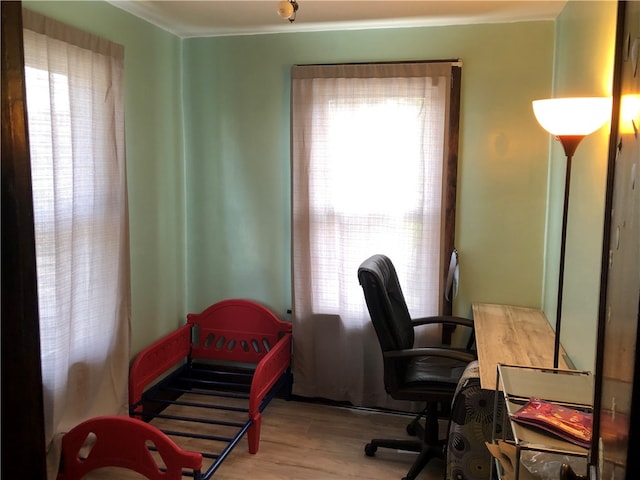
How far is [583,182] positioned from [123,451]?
2275 millimetres

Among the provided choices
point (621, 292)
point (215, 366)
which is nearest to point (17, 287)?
point (621, 292)

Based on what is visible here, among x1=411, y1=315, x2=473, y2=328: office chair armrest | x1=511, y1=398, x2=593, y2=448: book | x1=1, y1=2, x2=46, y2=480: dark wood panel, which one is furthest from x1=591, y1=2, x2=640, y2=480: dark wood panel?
x1=411, y1=315, x2=473, y2=328: office chair armrest

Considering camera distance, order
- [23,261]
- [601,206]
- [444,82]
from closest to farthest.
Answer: [23,261], [601,206], [444,82]

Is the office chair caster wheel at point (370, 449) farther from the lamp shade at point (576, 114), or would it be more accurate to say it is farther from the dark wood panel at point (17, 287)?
the dark wood panel at point (17, 287)

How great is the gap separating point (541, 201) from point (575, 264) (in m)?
0.83

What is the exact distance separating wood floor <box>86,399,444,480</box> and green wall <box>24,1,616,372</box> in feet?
2.27

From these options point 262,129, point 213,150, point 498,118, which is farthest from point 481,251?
point 213,150

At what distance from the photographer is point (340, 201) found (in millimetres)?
3324

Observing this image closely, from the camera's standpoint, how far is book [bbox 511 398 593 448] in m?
1.49

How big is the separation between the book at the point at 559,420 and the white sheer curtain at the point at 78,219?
1.94 meters

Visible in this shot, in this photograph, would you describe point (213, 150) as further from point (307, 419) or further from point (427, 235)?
point (307, 419)

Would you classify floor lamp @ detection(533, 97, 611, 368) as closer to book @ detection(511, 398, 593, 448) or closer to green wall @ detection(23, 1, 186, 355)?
book @ detection(511, 398, 593, 448)

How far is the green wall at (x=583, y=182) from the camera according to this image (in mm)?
2055

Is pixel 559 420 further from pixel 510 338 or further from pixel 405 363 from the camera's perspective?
pixel 405 363
